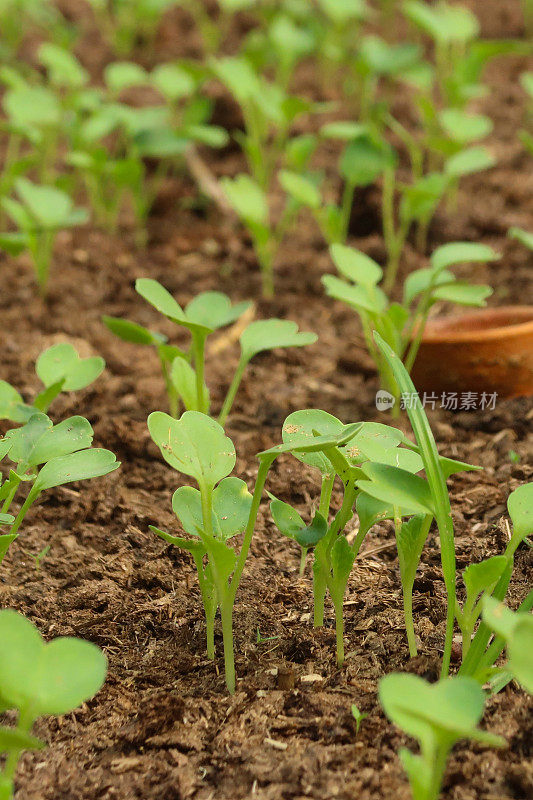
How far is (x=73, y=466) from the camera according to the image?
112 centimetres

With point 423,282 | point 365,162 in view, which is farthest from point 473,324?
point 365,162

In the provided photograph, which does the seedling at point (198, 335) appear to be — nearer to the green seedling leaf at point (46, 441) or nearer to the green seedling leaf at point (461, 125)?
the green seedling leaf at point (46, 441)

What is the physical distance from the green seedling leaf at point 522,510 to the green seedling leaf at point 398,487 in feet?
0.37

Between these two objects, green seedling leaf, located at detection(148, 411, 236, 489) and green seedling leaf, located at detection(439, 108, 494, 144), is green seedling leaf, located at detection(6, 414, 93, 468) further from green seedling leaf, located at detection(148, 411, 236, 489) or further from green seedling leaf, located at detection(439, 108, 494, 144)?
green seedling leaf, located at detection(439, 108, 494, 144)

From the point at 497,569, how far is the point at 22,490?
826mm

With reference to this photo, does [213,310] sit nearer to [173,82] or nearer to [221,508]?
[221,508]

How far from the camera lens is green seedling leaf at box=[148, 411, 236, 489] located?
1.05m

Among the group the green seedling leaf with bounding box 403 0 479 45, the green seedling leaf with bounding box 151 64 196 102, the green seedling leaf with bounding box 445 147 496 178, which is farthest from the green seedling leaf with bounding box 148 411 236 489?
the green seedling leaf with bounding box 403 0 479 45

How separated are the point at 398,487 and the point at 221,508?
0.86 ft

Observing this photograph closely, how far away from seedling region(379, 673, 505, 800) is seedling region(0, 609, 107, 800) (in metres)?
0.27

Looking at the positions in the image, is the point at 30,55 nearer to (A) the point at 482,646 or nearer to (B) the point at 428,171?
(B) the point at 428,171

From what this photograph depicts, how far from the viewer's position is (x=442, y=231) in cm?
246

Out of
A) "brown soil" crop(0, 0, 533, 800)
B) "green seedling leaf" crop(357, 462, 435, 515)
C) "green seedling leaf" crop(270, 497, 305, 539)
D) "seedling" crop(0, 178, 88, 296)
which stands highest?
"green seedling leaf" crop(357, 462, 435, 515)


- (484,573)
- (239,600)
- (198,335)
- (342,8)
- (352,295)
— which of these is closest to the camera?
(484,573)
